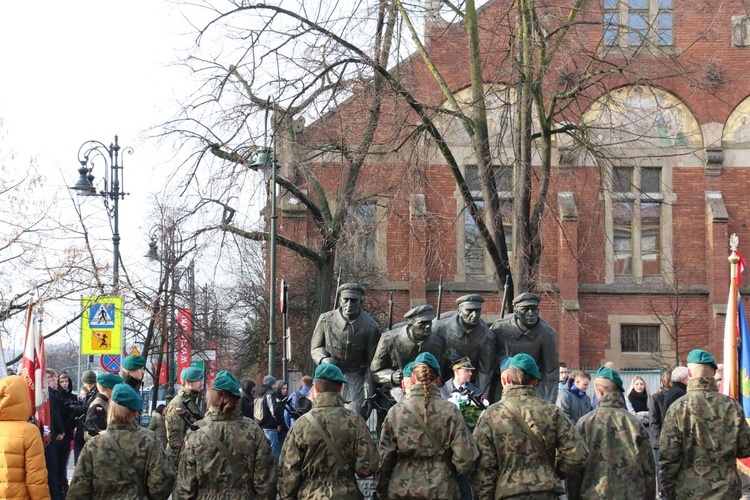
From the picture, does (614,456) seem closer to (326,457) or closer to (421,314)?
(326,457)

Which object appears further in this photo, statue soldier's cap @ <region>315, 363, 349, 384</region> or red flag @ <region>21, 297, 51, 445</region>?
red flag @ <region>21, 297, 51, 445</region>

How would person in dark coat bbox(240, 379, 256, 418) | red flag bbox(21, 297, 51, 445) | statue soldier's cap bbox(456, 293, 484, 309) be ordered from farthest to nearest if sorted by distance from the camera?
person in dark coat bbox(240, 379, 256, 418), red flag bbox(21, 297, 51, 445), statue soldier's cap bbox(456, 293, 484, 309)

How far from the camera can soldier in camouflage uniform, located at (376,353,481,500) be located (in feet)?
29.8

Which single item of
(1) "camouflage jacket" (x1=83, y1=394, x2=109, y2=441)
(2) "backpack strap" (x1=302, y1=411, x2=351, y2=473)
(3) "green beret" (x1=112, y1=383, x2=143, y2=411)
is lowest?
(1) "camouflage jacket" (x1=83, y1=394, x2=109, y2=441)

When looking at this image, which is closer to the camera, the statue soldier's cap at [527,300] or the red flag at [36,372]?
the statue soldier's cap at [527,300]

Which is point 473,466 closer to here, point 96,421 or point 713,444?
point 713,444

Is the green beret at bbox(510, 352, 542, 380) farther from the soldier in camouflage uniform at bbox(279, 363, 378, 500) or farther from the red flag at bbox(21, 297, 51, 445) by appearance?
the red flag at bbox(21, 297, 51, 445)

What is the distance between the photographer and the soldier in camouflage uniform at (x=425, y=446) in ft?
29.8

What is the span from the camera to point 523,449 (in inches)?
353

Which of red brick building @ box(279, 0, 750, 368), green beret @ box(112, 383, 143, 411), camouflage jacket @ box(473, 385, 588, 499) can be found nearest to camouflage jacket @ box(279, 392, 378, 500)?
camouflage jacket @ box(473, 385, 588, 499)

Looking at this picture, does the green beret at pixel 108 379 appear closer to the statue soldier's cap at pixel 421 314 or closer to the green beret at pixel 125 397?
the green beret at pixel 125 397

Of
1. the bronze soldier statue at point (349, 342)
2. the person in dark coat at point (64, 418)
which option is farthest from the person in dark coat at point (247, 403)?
the bronze soldier statue at point (349, 342)

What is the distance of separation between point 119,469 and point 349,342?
4926 mm

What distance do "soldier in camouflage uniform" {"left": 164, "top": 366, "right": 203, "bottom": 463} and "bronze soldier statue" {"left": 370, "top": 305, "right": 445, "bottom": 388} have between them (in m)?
2.14
